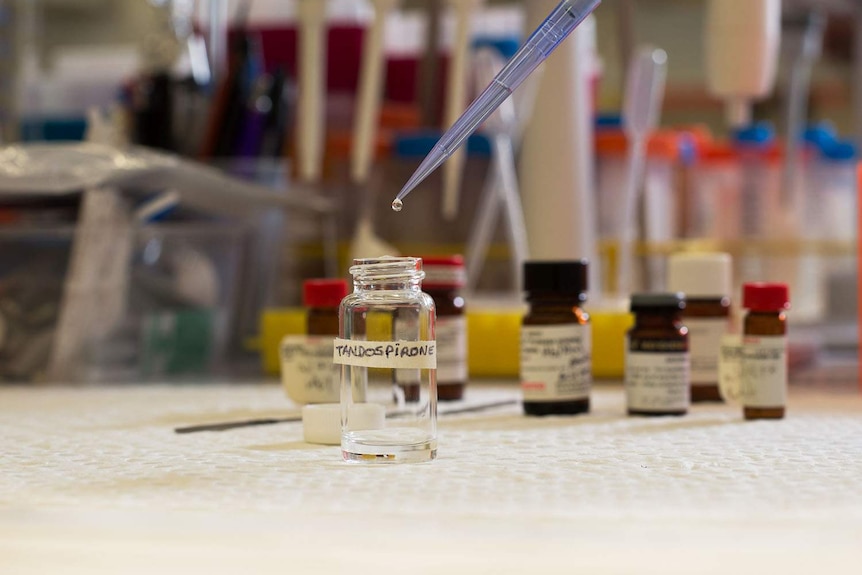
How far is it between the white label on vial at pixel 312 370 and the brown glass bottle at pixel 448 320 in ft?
0.30

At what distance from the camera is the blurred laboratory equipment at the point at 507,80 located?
0.56m

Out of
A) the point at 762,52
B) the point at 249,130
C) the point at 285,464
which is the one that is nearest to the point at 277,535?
the point at 285,464

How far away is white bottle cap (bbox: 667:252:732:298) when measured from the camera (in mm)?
833

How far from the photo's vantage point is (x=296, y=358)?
78cm

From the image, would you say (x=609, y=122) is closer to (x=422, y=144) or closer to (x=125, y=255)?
(x=422, y=144)

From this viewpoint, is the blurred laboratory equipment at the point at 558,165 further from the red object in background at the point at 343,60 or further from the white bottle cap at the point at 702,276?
the red object in background at the point at 343,60

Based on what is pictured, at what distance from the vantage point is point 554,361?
73 centimetres

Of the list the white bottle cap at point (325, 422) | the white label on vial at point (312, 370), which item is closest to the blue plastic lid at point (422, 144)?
the white label on vial at point (312, 370)

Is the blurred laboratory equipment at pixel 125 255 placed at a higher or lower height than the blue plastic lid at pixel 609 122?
lower

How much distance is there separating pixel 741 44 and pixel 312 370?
1.35 ft

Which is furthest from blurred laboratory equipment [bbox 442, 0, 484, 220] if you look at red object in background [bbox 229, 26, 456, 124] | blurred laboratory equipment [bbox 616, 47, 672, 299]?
red object in background [bbox 229, 26, 456, 124]

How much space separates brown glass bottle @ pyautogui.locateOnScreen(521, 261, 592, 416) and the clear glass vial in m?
0.14

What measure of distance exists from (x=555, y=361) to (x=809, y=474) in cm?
24

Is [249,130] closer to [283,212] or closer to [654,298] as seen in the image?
[283,212]
